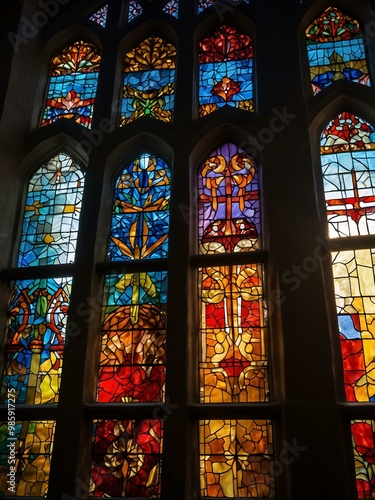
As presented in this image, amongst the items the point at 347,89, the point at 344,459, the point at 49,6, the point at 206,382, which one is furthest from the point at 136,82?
the point at 344,459

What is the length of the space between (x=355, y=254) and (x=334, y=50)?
207 cm

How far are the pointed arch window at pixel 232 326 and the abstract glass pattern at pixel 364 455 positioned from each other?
21.2 inches

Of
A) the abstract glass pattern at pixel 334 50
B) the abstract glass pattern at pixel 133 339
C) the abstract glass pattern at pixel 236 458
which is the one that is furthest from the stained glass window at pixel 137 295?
the abstract glass pattern at pixel 334 50

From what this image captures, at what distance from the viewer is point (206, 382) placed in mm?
4105

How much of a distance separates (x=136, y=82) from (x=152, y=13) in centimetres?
79

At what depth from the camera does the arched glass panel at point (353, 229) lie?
13.1 feet

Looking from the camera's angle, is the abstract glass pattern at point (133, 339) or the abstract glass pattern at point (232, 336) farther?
the abstract glass pattern at point (133, 339)

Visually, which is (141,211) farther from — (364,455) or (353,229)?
(364,455)

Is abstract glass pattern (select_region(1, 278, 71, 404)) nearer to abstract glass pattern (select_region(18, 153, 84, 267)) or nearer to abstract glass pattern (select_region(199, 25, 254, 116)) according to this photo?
abstract glass pattern (select_region(18, 153, 84, 267))

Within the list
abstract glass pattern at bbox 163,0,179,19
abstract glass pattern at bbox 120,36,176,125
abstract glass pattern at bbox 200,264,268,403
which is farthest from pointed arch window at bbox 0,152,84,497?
abstract glass pattern at bbox 163,0,179,19

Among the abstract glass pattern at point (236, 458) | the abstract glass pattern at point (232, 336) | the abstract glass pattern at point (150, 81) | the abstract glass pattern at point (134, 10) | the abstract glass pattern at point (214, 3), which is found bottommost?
the abstract glass pattern at point (236, 458)

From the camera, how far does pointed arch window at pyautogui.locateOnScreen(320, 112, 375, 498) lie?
3.82 m

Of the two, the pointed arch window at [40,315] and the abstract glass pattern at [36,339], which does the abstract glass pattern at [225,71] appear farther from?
the abstract glass pattern at [36,339]

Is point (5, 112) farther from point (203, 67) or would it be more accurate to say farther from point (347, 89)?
point (347, 89)
